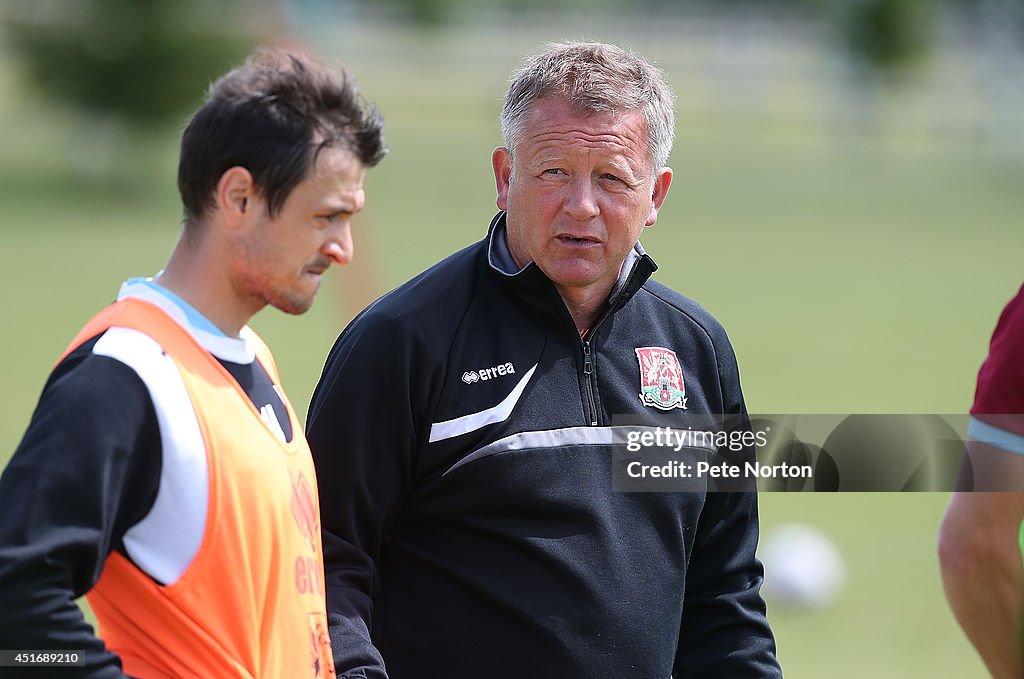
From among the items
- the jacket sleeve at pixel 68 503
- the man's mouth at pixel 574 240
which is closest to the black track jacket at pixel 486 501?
the man's mouth at pixel 574 240

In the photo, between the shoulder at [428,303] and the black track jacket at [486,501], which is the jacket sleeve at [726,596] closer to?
the black track jacket at [486,501]

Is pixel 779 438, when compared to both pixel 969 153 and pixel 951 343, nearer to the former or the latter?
pixel 951 343

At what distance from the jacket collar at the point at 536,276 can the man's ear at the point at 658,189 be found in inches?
3.6

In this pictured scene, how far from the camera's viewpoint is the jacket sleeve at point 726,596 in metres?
3.50

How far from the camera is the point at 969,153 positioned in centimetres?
5138

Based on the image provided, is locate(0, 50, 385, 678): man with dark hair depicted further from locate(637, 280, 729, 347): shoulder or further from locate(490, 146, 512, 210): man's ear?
locate(637, 280, 729, 347): shoulder

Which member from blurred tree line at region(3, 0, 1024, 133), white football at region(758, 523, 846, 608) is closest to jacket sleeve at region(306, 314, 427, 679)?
white football at region(758, 523, 846, 608)

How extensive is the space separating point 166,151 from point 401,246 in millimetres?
15814

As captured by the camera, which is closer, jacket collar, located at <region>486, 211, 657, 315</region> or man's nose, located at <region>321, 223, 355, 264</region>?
man's nose, located at <region>321, 223, 355, 264</region>

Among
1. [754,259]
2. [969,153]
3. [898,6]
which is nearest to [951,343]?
[754,259]

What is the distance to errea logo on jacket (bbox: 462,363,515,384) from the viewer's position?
10.5ft

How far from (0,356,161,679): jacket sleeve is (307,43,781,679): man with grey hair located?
75cm

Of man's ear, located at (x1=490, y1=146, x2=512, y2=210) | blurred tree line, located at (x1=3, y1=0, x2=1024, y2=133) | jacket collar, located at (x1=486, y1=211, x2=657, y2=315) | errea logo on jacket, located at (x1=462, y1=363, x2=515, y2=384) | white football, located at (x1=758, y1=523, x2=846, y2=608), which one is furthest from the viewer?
blurred tree line, located at (x1=3, y1=0, x2=1024, y2=133)

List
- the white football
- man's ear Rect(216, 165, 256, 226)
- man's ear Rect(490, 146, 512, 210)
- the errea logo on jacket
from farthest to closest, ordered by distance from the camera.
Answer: the white football, man's ear Rect(490, 146, 512, 210), the errea logo on jacket, man's ear Rect(216, 165, 256, 226)
